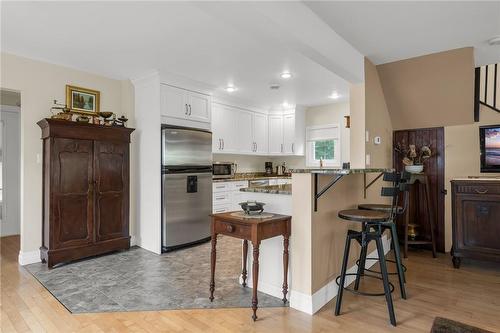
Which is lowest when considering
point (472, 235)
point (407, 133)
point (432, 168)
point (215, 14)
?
point (472, 235)

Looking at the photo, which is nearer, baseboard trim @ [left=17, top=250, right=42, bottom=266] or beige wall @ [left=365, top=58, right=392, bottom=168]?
beige wall @ [left=365, top=58, right=392, bottom=168]

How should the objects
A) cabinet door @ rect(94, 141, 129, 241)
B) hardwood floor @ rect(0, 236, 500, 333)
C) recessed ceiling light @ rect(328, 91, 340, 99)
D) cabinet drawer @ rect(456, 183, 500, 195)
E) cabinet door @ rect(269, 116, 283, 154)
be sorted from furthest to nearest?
cabinet door @ rect(269, 116, 283, 154) < recessed ceiling light @ rect(328, 91, 340, 99) < cabinet door @ rect(94, 141, 129, 241) < cabinet drawer @ rect(456, 183, 500, 195) < hardwood floor @ rect(0, 236, 500, 333)

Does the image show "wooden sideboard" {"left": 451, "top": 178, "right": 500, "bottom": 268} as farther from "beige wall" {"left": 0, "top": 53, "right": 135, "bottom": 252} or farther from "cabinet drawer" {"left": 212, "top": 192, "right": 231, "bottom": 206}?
"beige wall" {"left": 0, "top": 53, "right": 135, "bottom": 252}

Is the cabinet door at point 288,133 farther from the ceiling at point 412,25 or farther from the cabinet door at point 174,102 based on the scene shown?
the ceiling at point 412,25

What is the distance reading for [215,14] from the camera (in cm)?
189

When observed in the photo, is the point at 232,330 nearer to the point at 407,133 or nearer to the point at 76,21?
the point at 76,21

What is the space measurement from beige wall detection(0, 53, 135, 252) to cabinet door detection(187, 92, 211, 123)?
5.38 ft

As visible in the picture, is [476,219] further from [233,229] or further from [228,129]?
[228,129]

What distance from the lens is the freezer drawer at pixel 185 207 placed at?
399 centimetres

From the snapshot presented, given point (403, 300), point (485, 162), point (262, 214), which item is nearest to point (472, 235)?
point (485, 162)

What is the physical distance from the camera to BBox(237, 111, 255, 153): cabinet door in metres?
5.84

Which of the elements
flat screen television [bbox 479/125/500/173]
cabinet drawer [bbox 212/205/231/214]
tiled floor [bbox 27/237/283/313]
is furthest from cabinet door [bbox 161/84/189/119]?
flat screen television [bbox 479/125/500/173]

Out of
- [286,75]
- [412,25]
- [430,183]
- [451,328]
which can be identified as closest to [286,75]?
[286,75]

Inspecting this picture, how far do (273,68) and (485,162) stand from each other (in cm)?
285
